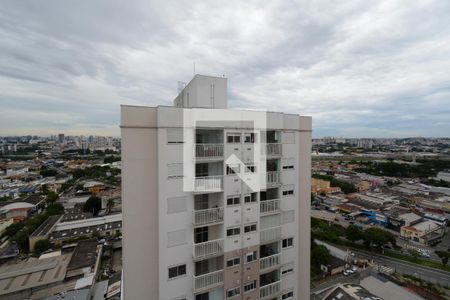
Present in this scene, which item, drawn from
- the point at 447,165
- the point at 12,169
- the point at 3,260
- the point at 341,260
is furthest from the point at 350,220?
the point at 12,169

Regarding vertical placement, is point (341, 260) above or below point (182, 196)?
below

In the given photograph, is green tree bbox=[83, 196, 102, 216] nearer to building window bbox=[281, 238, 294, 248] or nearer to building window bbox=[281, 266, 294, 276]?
building window bbox=[281, 266, 294, 276]

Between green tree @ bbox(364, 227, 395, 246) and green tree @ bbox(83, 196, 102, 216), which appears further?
green tree @ bbox(83, 196, 102, 216)

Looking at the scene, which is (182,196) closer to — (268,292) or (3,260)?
(268,292)

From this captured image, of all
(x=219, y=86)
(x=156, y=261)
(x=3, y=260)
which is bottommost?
(x=3, y=260)

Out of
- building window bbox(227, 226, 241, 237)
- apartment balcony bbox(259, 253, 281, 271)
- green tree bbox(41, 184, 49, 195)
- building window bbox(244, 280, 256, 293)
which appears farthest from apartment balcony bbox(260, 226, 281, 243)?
green tree bbox(41, 184, 49, 195)

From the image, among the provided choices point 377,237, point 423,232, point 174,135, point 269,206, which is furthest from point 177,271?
point 423,232
